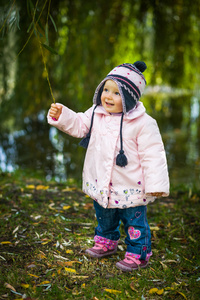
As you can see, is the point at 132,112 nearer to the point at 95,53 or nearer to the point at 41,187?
the point at 41,187

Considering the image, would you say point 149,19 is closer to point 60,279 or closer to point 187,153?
point 187,153

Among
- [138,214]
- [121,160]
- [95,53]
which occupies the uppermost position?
[95,53]

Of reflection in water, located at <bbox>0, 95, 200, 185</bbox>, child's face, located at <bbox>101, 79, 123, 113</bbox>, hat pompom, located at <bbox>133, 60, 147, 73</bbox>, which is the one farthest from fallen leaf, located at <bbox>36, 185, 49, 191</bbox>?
hat pompom, located at <bbox>133, 60, 147, 73</bbox>

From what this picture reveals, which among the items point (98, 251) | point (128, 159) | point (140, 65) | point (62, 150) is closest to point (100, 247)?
point (98, 251)

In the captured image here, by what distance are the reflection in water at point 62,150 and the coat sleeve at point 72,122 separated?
6.22 feet

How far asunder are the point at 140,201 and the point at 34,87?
2377 mm

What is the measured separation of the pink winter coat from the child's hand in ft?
0.07

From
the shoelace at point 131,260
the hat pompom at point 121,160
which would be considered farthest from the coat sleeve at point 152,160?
the shoelace at point 131,260

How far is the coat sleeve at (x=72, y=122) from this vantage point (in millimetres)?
2152

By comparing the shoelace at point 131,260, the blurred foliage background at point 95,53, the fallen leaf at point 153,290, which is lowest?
the fallen leaf at point 153,290

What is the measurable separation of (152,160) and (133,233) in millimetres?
473

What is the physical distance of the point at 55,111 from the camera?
6.97 feet

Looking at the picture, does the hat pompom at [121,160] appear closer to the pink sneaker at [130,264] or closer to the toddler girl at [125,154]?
the toddler girl at [125,154]

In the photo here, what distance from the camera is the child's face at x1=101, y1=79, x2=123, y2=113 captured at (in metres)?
2.15
